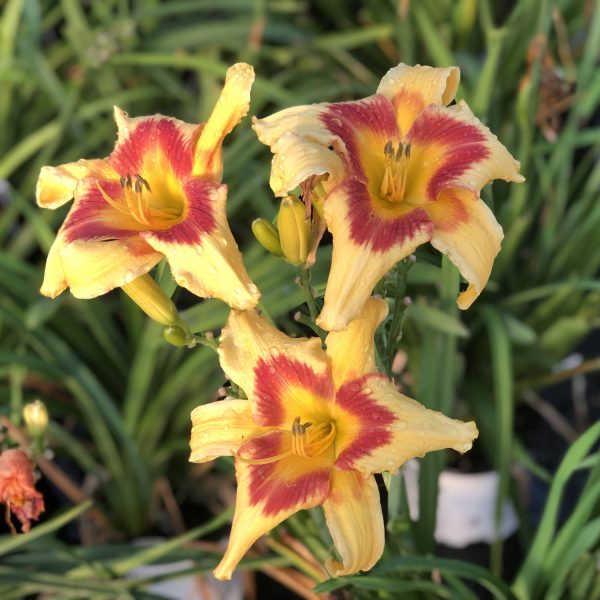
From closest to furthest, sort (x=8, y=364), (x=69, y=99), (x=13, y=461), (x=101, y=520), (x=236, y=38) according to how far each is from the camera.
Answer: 1. (x=13, y=461)
2. (x=8, y=364)
3. (x=101, y=520)
4. (x=69, y=99)
5. (x=236, y=38)

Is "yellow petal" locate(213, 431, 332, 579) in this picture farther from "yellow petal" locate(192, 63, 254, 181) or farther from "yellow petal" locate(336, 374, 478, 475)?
"yellow petal" locate(192, 63, 254, 181)

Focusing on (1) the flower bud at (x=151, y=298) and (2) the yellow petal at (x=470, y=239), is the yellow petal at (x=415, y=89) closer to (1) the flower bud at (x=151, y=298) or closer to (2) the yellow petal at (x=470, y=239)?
(2) the yellow petal at (x=470, y=239)

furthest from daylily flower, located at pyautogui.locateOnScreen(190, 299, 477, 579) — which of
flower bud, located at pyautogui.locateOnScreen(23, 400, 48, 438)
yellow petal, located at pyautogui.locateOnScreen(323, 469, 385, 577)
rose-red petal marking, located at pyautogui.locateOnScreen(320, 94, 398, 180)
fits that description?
flower bud, located at pyautogui.locateOnScreen(23, 400, 48, 438)

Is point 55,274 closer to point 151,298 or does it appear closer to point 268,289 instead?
point 151,298

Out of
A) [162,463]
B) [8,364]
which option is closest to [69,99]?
[8,364]

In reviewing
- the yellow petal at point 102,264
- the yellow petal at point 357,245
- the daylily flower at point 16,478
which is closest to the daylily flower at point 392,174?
the yellow petal at point 357,245

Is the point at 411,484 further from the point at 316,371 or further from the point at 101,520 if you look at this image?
the point at 316,371

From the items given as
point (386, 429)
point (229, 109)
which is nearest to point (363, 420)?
point (386, 429)
